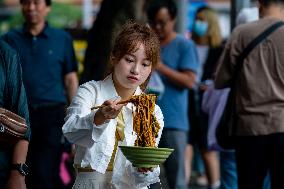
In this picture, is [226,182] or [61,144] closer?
[61,144]

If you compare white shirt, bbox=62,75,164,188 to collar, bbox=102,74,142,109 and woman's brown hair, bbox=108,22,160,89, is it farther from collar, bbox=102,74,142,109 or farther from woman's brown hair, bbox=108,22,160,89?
woman's brown hair, bbox=108,22,160,89

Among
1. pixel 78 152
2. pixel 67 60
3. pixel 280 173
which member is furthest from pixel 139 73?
pixel 67 60

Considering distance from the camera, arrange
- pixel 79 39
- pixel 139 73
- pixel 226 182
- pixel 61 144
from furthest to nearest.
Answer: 1. pixel 79 39
2. pixel 226 182
3. pixel 61 144
4. pixel 139 73

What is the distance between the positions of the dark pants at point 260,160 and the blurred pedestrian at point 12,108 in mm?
2403

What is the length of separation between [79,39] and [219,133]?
9.91m

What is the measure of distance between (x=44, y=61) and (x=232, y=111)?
6.72ft

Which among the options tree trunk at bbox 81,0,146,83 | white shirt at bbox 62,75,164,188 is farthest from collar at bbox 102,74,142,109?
tree trunk at bbox 81,0,146,83

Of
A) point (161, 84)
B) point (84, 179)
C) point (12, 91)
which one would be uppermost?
point (12, 91)

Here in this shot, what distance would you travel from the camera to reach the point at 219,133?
768 cm

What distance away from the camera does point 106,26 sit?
→ 32.9 ft

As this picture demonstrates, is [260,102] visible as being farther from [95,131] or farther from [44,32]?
[44,32]

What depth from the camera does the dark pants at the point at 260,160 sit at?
7.12m

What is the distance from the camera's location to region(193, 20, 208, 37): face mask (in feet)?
38.5

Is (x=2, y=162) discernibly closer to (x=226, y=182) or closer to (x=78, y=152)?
(x=78, y=152)
